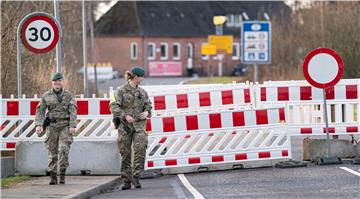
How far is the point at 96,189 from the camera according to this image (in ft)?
53.7

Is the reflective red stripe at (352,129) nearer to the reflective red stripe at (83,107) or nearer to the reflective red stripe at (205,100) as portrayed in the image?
the reflective red stripe at (205,100)

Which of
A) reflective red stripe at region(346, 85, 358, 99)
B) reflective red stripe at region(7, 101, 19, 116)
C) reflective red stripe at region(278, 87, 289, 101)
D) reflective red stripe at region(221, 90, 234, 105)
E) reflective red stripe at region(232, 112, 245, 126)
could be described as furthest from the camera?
reflective red stripe at region(221, 90, 234, 105)

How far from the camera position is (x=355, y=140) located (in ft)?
67.9

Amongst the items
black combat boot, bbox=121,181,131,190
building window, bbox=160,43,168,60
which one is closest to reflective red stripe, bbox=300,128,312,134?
black combat boot, bbox=121,181,131,190

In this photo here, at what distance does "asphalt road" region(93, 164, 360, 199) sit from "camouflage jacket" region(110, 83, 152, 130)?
1126 mm

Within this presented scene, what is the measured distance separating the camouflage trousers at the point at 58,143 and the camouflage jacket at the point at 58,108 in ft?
0.55

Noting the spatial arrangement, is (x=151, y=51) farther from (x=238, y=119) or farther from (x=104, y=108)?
(x=104, y=108)

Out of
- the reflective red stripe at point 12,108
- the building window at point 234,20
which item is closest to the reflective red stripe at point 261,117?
the reflective red stripe at point 12,108

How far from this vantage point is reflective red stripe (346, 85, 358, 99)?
68.1ft

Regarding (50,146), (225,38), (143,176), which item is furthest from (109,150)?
(225,38)

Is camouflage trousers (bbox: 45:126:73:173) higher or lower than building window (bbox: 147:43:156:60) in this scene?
lower

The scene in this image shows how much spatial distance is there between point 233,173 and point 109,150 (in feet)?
7.24

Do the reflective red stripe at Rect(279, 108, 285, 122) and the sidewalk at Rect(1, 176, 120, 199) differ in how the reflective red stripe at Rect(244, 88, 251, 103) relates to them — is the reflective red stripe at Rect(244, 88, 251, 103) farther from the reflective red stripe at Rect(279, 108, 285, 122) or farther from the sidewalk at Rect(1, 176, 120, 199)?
the sidewalk at Rect(1, 176, 120, 199)

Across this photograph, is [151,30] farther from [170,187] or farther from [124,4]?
[170,187]
